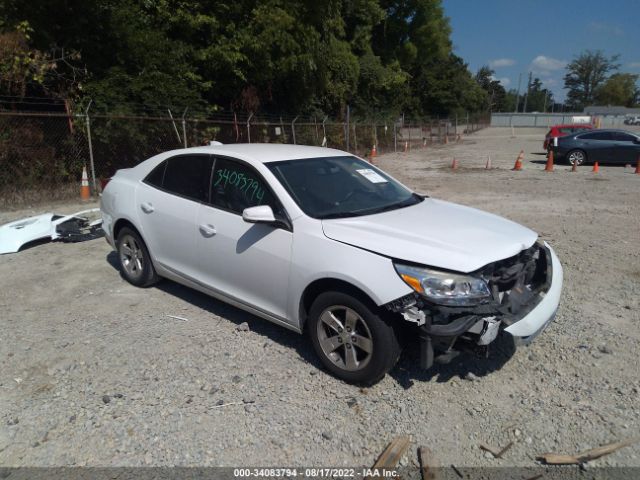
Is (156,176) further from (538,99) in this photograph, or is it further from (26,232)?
(538,99)

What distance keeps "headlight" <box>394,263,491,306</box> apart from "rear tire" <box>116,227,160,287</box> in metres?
3.03

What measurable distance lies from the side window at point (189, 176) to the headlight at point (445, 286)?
6.89 ft

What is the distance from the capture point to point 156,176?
→ 5.01 meters

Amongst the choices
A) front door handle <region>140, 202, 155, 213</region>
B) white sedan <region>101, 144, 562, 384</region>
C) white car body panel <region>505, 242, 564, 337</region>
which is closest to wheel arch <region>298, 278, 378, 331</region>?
white sedan <region>101, 144, 562, 384</region>

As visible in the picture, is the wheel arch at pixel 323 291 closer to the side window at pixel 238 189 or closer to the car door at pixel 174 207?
the side window at pixel 238 189

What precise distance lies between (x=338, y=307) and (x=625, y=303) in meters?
3.27

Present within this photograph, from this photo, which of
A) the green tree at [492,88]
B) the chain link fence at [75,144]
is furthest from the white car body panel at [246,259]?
the green tree at [492,88]

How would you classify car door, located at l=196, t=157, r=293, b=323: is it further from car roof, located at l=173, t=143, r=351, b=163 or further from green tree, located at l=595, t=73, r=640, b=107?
green tree, located at l=595, t=73, r=640, b=107

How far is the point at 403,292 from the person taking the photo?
305cm

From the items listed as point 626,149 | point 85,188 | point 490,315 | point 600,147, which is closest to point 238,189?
point 490,315

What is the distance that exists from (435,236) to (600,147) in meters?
19.3

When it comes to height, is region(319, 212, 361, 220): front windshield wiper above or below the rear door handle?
above

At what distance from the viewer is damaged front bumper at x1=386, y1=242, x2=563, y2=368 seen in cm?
302

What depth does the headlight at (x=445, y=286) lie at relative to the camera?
3.03 m
